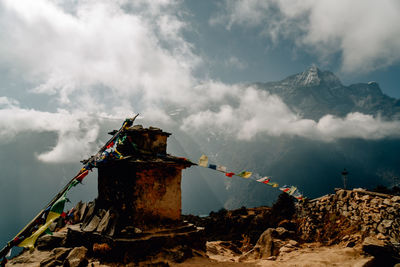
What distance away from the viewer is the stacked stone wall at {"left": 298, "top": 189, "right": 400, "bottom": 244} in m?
9.45

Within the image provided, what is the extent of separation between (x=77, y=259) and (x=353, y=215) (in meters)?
12.6

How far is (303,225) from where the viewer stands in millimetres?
15719

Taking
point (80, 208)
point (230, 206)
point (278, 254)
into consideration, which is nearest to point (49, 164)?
point (230, 206)

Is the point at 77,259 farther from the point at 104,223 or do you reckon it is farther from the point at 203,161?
the point at 203,161

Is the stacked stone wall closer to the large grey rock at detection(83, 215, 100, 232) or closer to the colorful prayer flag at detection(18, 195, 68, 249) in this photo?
the large grey rock at detection(83, 215, 100, 232)

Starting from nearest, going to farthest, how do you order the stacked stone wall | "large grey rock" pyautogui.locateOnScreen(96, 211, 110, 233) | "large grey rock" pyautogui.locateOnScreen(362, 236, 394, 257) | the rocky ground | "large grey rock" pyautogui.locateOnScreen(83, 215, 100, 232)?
"large grey rock" pyautogui.locateOnScreen(362, 236, 394, 257) < the rocky ground < "large grey rock" pyautogui.locateOnScreen(96, 211, 110, 233) < "large grey rock" pyautogui.locateOnScreen(83, 215, 100, 232) < the stacked stone wall

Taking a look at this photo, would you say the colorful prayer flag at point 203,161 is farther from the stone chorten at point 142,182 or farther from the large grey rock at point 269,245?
the large grey rock at point 269,245

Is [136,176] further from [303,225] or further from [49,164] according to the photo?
[49,164]

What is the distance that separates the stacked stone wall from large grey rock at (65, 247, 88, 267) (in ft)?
36.7

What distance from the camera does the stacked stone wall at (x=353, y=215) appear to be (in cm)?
945

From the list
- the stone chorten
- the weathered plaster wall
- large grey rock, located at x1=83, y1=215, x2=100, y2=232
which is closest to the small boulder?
large grey rock, located at x1=83, y1=215, x2=100, y2=232

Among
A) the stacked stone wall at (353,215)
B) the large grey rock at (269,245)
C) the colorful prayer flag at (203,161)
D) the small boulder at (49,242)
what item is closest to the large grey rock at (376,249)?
the stacked stone wall at (353,215)

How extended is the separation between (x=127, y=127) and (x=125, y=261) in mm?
5525

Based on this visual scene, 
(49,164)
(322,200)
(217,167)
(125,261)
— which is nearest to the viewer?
(125,261)
